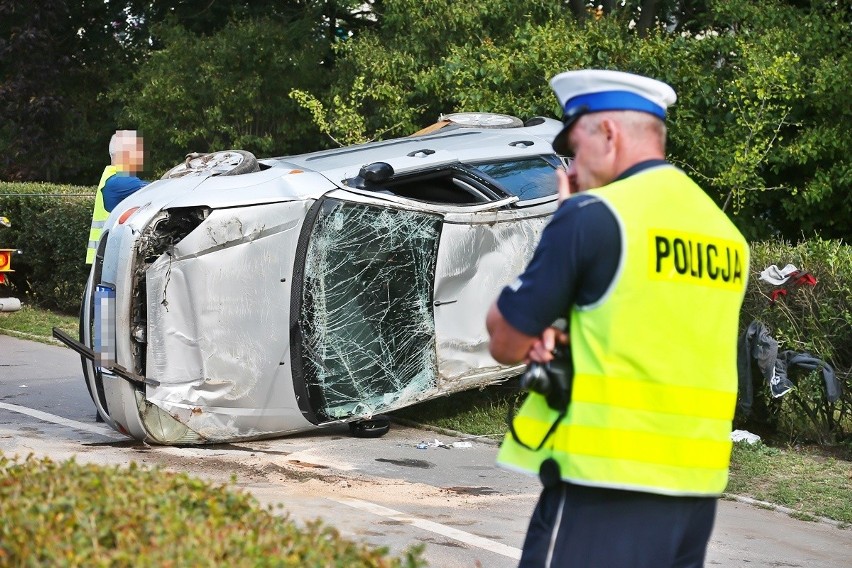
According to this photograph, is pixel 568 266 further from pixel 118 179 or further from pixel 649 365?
pixel 118 179

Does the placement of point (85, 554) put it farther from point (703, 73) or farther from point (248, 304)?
point (703, 73)

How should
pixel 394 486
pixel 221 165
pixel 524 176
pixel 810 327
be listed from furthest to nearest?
1. pixel 524 176
2. pixel 810 327
3. pixel 221 165
4. pixel 394 486

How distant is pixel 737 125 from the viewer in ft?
40.0

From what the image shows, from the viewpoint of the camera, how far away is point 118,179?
27.2ft

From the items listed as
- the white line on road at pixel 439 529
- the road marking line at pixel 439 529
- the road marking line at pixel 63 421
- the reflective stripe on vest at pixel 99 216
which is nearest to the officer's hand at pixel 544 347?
the white line on road at pixel 439 529

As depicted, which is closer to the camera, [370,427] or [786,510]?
[786,510]

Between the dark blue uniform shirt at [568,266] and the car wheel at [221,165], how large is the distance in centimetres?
487

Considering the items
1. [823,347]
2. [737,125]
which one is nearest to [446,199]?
[823,347]

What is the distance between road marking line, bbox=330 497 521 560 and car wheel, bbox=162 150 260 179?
2.27 m

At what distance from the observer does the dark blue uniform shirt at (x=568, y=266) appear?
2701 mm

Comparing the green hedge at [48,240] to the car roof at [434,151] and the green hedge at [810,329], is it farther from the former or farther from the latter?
the green hedge at [810,329]

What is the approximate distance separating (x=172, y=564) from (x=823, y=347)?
19.0 ft

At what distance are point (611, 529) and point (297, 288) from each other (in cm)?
450

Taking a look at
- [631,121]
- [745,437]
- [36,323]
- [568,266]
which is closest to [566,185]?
[631,121]
